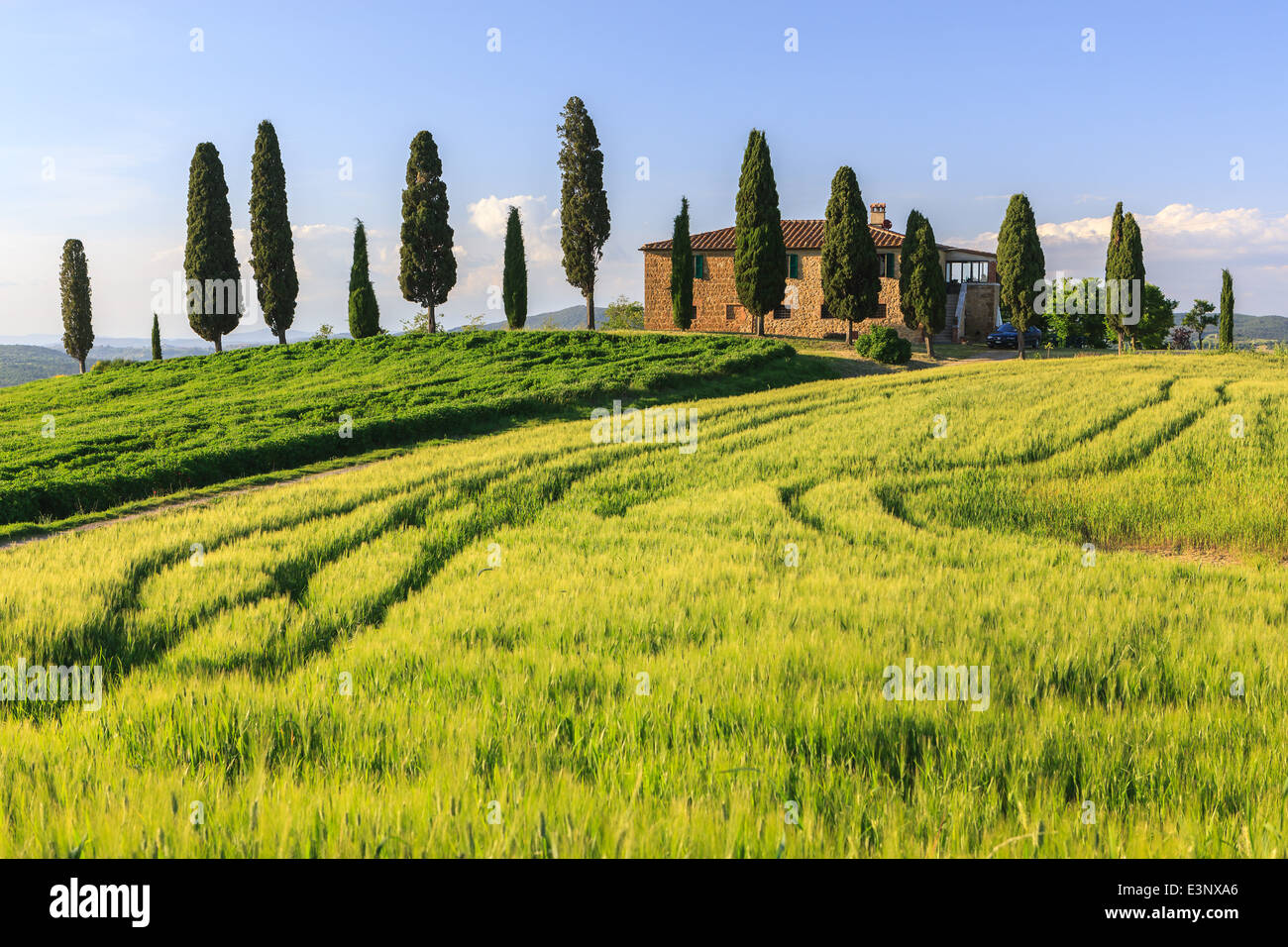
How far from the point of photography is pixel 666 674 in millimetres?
4754

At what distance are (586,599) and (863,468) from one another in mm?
8892

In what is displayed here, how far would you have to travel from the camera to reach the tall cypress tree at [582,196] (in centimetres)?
4906

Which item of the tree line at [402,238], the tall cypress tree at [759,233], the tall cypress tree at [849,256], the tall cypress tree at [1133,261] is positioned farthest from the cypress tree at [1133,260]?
the tree line at [402,238]

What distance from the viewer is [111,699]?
4.75 metres

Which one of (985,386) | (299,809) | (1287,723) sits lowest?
(1287,723)

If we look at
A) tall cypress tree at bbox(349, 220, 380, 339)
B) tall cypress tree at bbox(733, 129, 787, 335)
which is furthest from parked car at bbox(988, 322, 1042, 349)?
tall cypress tree at bbox(349, 220, 380, 339)

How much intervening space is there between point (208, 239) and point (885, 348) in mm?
42121

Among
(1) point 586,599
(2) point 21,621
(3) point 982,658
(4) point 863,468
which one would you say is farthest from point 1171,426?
(2) point 21,621

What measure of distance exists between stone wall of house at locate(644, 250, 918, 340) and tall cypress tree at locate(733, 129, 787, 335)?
11656 millimetres

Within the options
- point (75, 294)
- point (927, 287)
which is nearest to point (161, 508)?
point (927, 287)

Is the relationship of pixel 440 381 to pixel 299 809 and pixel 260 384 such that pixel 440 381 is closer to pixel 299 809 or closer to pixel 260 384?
pixel 260 384
